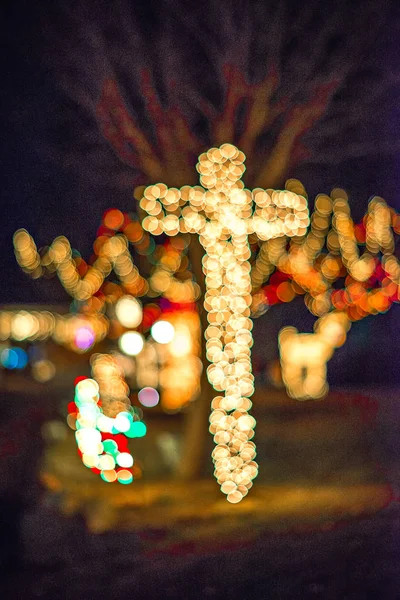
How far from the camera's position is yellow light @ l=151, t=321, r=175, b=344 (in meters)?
11.4

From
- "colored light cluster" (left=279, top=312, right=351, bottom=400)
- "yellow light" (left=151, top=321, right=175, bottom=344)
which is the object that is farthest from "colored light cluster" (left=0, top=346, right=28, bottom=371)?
"colored light cluster" (left=279, top=312, right=351, bottom=400)

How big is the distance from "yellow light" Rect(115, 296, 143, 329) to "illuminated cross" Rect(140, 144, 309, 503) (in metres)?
7.23

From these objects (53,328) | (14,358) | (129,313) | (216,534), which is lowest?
(216,534)

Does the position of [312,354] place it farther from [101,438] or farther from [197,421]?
[101,438]

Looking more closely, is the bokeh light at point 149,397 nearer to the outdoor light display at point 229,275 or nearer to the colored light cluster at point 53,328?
the outdoor light display at point 229,275

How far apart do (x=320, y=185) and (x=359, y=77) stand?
5.62 feet

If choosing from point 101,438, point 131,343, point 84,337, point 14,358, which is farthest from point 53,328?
point 101,438

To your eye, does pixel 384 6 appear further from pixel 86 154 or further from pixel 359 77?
pixel 86 154

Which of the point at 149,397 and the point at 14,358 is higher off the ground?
the point at 14,358

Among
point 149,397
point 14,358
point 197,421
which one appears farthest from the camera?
point 14,358

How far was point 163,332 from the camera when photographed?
455 inches

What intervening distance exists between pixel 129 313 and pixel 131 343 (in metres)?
0.77

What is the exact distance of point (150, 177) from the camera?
583 centimetres

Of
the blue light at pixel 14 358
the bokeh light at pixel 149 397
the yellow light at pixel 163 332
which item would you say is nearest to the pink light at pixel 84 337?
the blue light at pixel 14 358
